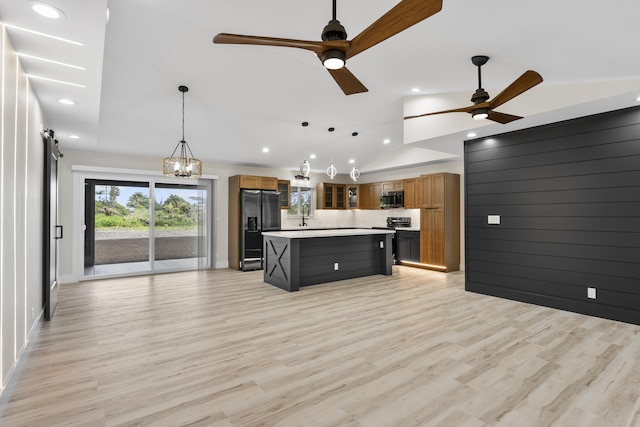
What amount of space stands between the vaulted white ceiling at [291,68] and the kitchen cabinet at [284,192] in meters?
2.11

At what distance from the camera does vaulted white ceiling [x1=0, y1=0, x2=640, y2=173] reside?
257 centimetres

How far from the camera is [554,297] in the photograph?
458 cm

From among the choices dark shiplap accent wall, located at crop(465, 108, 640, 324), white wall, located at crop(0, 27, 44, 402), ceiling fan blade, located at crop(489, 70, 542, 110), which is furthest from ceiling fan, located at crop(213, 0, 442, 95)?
dark shiplap accent wall, located at crop(465, 108, 640, 324)

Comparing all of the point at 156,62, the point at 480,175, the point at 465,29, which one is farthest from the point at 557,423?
the point at 156,62

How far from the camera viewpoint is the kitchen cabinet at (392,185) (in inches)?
351

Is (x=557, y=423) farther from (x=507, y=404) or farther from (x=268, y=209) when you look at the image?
(x=268, y=209)

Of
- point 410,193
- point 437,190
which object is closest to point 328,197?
point 410,193

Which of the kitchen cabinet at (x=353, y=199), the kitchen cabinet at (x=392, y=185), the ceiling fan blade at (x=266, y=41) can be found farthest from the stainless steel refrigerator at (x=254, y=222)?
the ceiling fan blade at (x=266, y=41)

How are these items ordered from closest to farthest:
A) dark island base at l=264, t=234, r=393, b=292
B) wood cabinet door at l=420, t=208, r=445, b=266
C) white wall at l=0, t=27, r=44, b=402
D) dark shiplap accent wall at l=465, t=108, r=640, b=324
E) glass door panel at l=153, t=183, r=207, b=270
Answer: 1. white wall at l=0, t=27, r=44, b=402
2. dark shiplap accent wall at l=465, t=108, r=640, b=324
3. dark island base at l=264, t=234, r=393, b=292
4. glass door panel at l=153, t=183, r=207, b=270
5. wood cabinet door at l=420, t=208, r=445, b=266

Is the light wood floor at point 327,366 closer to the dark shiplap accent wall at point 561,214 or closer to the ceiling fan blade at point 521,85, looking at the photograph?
the dark shiplap accent wall at point 561,214

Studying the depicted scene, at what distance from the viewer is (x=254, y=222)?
25.9 ft

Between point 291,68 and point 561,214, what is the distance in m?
4.26

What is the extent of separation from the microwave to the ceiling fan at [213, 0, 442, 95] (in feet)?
22.2

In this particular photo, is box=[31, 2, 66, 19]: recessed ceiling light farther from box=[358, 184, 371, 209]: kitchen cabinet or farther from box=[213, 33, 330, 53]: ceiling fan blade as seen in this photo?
box=[358, 184, 371, 209]: kitchen cabinet
